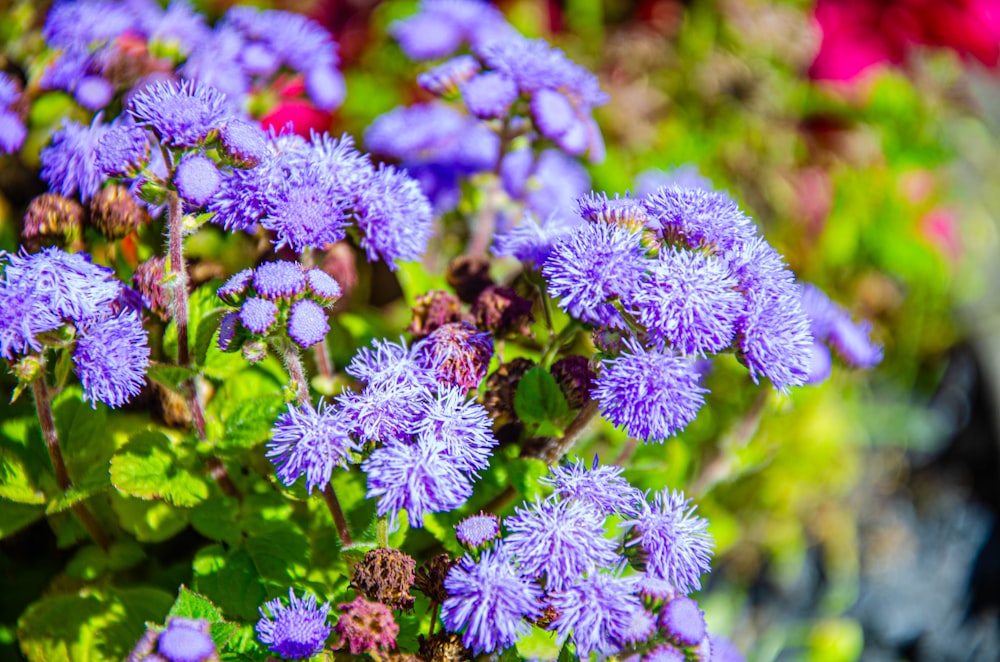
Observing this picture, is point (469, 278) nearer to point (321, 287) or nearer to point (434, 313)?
point (434, 313)

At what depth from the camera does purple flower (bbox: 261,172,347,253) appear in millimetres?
1182

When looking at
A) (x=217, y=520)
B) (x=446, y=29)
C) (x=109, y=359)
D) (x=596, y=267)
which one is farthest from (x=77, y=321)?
(x=446, y=29)

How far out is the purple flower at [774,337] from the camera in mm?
1137

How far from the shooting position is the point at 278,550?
128 centimetres

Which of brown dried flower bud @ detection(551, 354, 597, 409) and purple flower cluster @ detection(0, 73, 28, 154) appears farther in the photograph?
purple flower cluster @ detection(0, 73, 28, 154)

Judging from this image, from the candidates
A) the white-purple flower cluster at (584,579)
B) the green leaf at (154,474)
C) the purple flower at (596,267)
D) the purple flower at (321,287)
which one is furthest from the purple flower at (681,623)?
the green leaf at (154,474)

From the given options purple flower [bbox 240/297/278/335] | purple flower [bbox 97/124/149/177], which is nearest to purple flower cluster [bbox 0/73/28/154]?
purple flower [bbox 97/124/149/177]

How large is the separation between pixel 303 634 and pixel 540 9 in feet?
8.74

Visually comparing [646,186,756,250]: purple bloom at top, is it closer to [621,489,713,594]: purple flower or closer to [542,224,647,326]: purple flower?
[542,224,647,326]: purple flower

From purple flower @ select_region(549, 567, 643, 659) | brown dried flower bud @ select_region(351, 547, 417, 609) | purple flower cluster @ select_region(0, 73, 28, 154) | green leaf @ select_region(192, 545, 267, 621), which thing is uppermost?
purple flower @ select_region(549, 567, 643, 659)

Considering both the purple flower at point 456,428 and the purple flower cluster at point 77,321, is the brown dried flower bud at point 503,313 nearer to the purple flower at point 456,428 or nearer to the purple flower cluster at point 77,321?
the purple flower at point 456,428

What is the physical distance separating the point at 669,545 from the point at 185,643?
645mm

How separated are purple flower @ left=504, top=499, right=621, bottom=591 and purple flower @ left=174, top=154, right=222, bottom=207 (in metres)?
0.64

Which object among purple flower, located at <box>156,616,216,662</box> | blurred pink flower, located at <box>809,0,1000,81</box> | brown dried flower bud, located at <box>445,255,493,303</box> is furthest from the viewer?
blurred pink flower, located at <box>809,0,1000,81</box>
